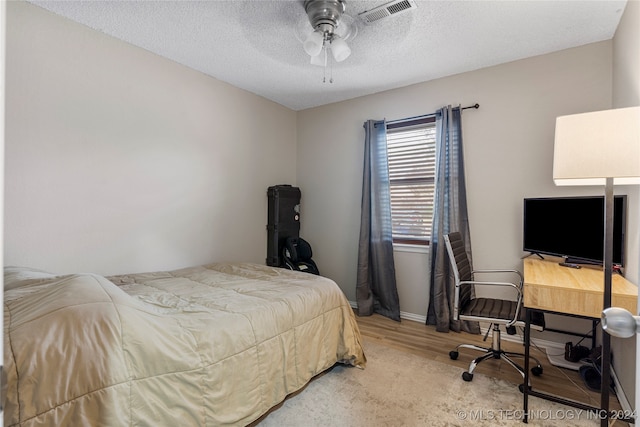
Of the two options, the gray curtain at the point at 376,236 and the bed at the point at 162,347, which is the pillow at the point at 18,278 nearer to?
the bed at the point at 162,347

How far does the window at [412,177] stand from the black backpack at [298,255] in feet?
3.49

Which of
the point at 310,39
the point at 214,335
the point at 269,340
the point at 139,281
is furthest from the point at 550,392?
the point at 139,281

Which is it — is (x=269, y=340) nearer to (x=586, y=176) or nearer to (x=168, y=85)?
(x=586, y=176)

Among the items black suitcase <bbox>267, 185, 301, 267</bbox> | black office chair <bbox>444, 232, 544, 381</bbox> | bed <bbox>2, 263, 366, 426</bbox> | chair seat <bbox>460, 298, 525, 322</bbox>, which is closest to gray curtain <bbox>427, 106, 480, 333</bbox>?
black office chair <bbox>444, 232, 544, 381</bbox>

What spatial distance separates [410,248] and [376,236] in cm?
40

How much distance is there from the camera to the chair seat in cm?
228

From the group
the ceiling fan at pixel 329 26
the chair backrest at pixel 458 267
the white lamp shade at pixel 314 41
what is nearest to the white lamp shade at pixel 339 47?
the ceiling fan at pixel 329 26

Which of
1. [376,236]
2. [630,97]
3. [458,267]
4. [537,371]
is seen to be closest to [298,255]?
[376,236]

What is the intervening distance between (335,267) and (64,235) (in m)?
2.82

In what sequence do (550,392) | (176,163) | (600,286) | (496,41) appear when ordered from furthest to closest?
1. (176,163)
2. (496,41)
3. (550,392)
4. (600,286)

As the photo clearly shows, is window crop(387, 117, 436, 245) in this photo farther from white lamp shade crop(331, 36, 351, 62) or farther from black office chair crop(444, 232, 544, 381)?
white lamp shade crop(331, 36, 351, 62)

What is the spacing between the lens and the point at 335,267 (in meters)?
4.17

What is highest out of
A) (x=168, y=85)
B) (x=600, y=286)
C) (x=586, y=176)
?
(x=168, y=85)

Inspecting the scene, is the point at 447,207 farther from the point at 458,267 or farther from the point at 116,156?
the point at 116,156
